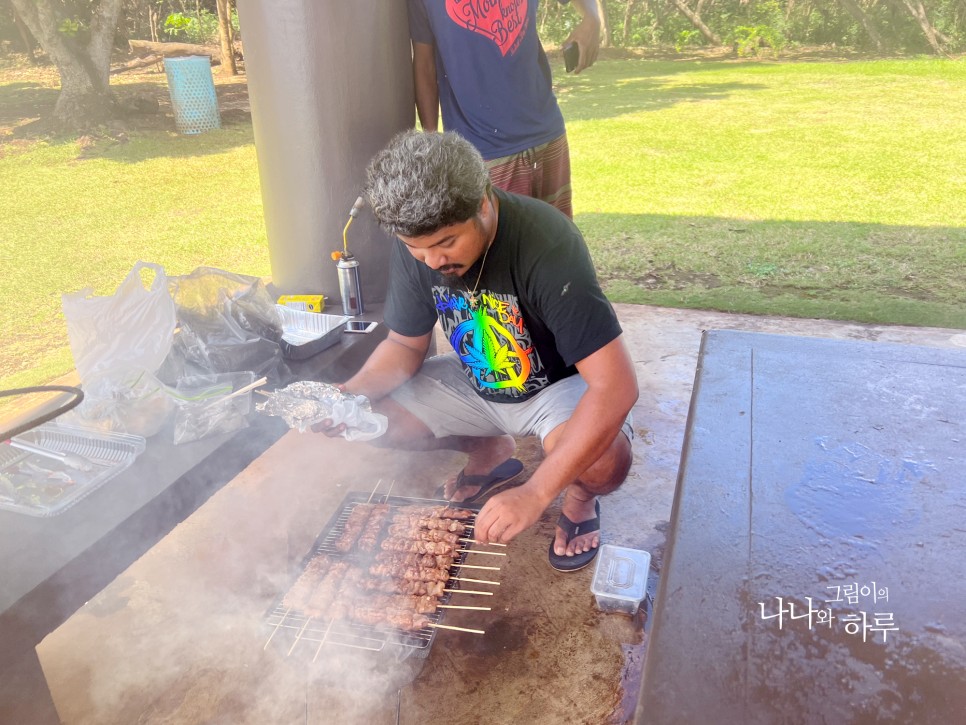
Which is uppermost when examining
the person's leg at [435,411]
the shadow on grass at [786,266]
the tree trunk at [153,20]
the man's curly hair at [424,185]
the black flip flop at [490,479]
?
the tree trunk at [153,20]

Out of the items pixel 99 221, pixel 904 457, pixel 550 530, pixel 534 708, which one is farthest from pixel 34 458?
pixel 99 221

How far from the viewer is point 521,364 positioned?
8.54 ft

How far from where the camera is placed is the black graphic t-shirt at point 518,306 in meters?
2.28

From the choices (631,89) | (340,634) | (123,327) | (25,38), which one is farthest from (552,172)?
(631,89)

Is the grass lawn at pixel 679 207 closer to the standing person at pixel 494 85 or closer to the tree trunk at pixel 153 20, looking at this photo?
the standing person at pixel 494 85

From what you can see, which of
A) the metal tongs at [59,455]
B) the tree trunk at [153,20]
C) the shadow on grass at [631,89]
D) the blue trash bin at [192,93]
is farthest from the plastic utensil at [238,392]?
the tree trunk at [153,20]

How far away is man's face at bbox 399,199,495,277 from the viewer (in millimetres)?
2064

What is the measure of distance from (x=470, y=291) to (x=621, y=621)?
129 cm

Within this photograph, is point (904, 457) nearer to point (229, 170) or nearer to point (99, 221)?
point (99, 221)

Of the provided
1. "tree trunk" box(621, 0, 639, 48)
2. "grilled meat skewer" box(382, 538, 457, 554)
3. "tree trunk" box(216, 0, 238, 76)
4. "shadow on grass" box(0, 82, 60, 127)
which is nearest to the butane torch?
"grilled meat skewer" box(382, 538, 457, 554)

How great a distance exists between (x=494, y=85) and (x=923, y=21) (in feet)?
59.6

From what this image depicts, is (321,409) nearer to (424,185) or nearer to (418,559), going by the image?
(418,559)

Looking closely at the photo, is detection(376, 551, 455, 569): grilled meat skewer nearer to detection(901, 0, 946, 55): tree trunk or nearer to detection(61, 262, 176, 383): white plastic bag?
detection(61, 262, 176, 383): white plastic bag

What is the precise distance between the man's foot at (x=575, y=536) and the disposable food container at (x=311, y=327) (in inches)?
47.3
